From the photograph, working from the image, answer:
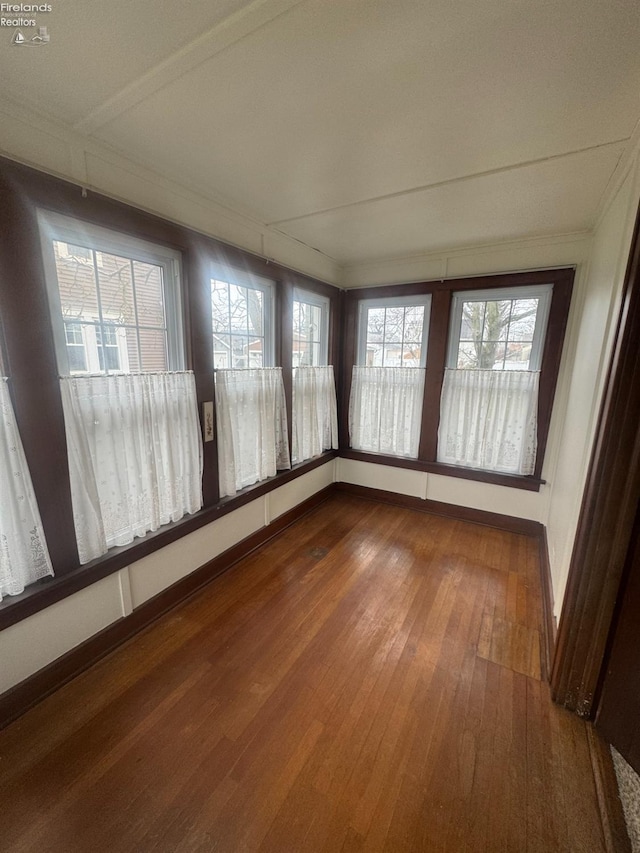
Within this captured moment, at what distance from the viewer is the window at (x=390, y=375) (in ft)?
10.7

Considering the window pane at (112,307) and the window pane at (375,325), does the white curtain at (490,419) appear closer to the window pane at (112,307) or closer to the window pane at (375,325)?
the window pane at (375,325)

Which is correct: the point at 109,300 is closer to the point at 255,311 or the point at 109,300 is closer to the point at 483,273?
the point at 255,311

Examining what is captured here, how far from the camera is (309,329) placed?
10.5 ft

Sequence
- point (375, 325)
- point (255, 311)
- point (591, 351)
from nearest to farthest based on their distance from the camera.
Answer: point (591, 351)
point (255, 311)
point (375, 325)

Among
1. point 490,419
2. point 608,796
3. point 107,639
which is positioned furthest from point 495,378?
point 107,639

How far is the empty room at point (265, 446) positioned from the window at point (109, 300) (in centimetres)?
1

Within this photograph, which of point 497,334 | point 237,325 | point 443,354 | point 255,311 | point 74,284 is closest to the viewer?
point 74,284

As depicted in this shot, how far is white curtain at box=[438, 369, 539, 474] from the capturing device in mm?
2832

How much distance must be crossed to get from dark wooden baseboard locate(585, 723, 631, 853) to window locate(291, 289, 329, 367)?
2824 mm

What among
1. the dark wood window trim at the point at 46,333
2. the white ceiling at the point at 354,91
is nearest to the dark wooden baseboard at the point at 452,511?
the dark wood window trim at the point at 46,333

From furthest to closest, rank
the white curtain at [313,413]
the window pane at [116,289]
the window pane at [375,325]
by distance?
the window pane at [375,325]
the white curtain at [313,413]
the window pane at [116,289]

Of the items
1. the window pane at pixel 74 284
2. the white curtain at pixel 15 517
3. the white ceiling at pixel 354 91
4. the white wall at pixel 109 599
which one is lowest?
the white wall at pixel 109 599

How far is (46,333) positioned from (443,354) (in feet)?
9.58

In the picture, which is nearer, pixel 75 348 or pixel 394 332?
pixel 75 348
